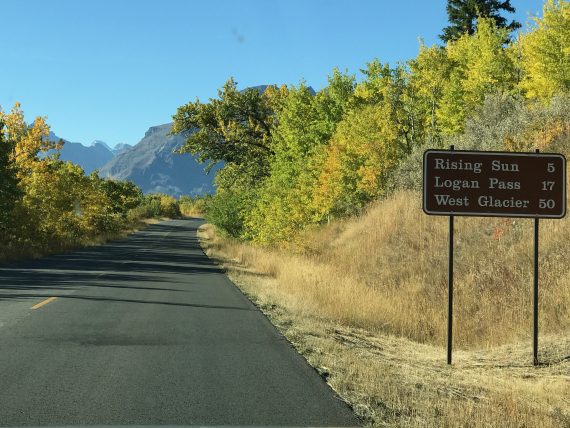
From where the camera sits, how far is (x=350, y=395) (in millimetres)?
6320

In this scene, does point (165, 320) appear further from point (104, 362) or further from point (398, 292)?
point (398, 292)

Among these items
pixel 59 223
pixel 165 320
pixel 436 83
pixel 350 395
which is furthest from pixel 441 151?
pixel 59 223

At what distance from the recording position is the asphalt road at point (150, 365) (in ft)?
17.7

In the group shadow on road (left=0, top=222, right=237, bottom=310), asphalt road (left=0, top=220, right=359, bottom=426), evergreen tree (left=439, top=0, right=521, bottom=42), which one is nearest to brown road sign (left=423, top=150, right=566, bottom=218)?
asphalt road (left=0, top=220, right=359, bottom=426)

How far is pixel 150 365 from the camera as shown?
7348mm

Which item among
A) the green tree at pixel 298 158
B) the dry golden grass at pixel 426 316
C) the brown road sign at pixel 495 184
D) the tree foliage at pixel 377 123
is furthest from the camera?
the green tree at pixel 298 158

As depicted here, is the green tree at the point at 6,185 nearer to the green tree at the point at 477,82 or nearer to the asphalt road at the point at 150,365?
the asphalt road at the point at 150,365

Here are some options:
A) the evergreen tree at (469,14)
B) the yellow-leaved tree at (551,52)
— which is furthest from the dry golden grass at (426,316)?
the evergreen tree at (469,14)

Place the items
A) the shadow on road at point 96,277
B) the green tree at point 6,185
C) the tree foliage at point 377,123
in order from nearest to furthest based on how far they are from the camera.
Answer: the shadow on road at point 96,277, the tree foliage at point 377,123, the green tree at point 6,185

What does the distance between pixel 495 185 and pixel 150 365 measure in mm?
5965

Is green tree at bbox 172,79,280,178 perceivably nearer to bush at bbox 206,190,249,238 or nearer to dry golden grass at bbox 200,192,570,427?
bush at bbox 206,190,249,238

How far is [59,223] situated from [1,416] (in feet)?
113

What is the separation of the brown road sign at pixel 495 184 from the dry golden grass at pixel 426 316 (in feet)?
7.58

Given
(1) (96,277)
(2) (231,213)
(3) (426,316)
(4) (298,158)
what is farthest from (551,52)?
(2) (231,213)
